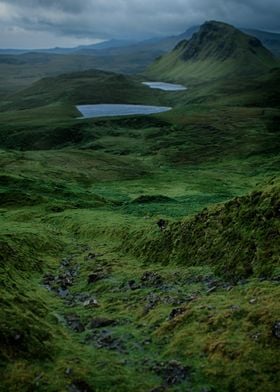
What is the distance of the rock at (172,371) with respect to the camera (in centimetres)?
1869

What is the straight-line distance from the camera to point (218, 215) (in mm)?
32312

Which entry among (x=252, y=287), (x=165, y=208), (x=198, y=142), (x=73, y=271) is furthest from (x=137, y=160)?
(x=252, y=287)

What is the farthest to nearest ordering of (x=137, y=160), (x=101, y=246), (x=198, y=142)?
(x=198, y=142) < (x=137, y=160) < (x=101, y=246)

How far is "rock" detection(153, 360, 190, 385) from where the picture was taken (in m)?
18.7

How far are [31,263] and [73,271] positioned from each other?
10.1 ft

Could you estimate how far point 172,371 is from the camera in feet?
63.1

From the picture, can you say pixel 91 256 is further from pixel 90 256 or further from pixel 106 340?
pixel 106 340

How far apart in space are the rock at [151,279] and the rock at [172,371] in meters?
9.02

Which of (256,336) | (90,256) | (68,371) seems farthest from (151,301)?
(90,256)

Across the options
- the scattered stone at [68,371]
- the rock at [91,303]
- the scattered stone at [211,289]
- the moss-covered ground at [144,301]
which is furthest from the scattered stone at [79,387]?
the scattered stone at [211,289]

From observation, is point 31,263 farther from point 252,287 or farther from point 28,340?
point 252,287

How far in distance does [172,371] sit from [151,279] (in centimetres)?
1039

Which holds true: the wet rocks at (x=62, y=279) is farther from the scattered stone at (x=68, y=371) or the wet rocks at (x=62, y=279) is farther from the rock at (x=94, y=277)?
the scattered stone at (x=68, y=371)

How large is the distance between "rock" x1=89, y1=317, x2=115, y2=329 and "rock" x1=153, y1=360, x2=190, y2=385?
4739 millimetres
